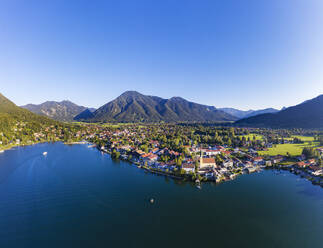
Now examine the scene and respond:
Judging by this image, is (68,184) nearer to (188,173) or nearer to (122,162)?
(122,162)

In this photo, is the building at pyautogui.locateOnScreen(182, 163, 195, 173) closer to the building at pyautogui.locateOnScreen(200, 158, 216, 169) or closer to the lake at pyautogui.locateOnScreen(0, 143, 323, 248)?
the building at pyautogui.locateOnScreen(200, 158, 216, 169)

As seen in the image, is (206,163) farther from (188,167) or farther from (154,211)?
(154,211)

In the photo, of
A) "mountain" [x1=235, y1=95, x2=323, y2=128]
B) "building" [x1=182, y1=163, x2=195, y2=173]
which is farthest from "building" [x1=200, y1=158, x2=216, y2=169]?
"mountain" [x1=235, y1=95, x2=323, y2=128]

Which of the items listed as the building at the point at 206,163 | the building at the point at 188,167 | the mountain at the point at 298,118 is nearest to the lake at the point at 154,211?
the building at the point at 188,167

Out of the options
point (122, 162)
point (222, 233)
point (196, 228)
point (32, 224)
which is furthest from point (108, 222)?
point (122, 162)

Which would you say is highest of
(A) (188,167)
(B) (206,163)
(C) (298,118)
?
(C) (298,118)

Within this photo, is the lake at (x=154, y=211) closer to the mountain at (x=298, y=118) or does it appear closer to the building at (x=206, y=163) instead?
the building at (x=206, y=163)

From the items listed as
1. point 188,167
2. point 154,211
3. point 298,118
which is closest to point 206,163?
point 188,167
